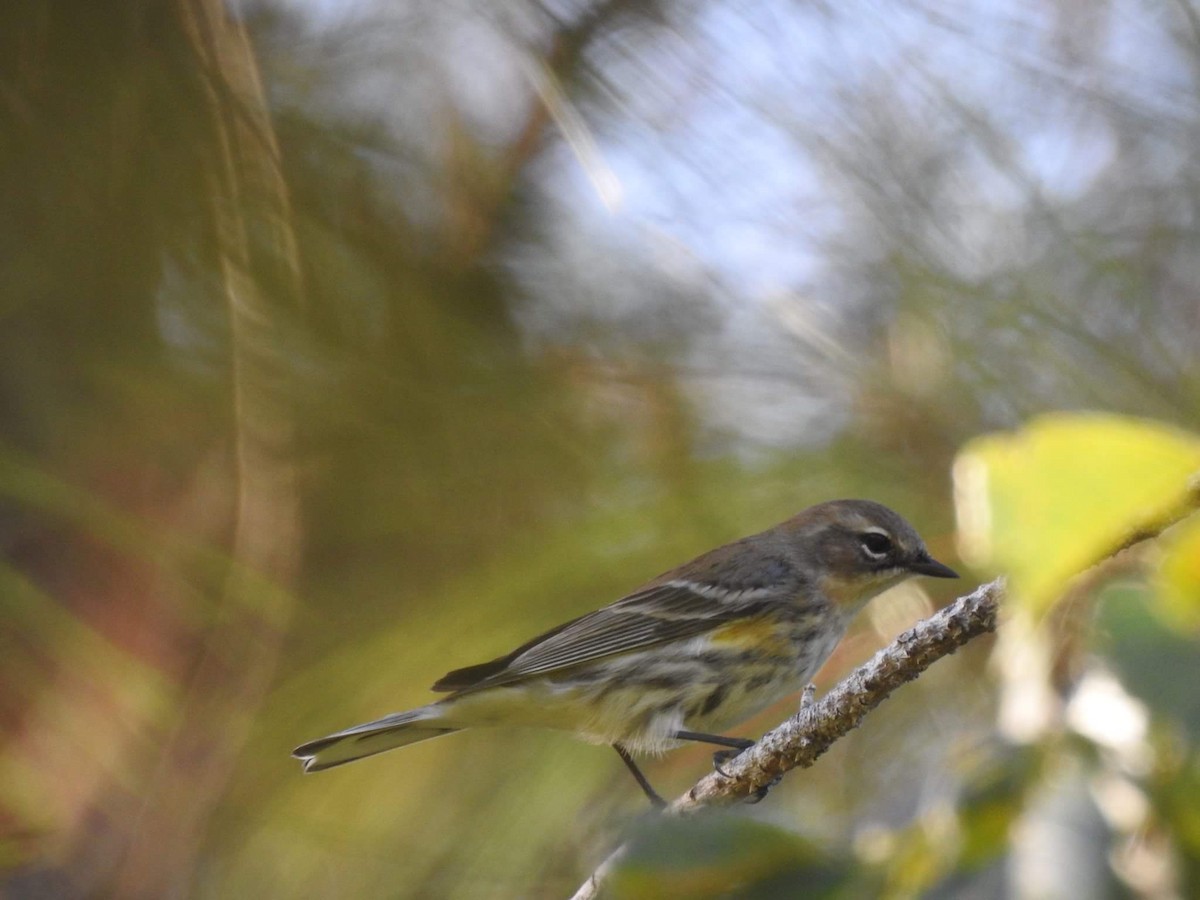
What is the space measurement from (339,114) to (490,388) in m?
0.41

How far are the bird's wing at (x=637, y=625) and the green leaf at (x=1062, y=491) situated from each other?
4.80 feet

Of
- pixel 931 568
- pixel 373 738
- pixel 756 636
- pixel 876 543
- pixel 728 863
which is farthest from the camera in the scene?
pixel 756 636

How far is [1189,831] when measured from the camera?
0.32m

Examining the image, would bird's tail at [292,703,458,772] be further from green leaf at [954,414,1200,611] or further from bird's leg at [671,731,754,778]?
green leaf at [954,414,1200,611]

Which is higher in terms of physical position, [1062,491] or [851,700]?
[1062,491]

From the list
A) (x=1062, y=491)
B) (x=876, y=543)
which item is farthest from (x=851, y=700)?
(x=876, y=543)

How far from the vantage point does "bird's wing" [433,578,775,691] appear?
176 cm

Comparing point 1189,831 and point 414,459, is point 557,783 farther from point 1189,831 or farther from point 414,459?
point 1189,831

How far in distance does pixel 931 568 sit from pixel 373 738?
2.57ft

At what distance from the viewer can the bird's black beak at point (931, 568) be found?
1614 millimetres

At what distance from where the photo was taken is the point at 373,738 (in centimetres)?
149

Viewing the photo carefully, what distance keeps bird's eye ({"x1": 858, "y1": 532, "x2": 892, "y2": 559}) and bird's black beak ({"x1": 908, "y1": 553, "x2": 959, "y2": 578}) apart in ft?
0.18

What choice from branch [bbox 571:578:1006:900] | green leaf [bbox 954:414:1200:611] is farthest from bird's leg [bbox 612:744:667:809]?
green leaf [bbox 954:414:1200:611]

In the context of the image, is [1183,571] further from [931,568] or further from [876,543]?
[876,543]
